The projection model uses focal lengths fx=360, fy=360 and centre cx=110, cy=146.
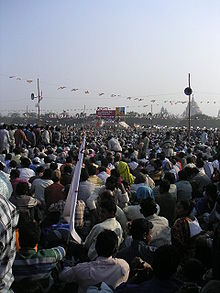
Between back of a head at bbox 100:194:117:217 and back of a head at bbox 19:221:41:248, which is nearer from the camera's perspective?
back of a head at bbox 19:221:41:248

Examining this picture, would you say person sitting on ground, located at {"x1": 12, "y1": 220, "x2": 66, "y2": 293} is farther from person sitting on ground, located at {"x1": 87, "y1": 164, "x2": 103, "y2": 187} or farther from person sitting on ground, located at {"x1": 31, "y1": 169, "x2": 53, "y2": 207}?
person sitting on ground, located at {"x1": 87, "y1": 164, "x2": 103, "y2": 187}

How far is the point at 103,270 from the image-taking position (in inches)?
130

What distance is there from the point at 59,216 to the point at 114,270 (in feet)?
6.49

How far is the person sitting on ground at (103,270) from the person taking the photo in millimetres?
3285

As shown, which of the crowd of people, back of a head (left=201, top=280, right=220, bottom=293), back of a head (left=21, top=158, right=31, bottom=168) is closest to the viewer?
back of a head (left=201, top=280, right=220, bottom=293)

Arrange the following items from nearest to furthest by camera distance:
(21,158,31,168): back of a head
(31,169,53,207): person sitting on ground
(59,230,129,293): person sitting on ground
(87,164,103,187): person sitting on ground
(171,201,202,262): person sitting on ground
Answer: (59,230,129,293): person sitting on ground < (171,201,202,262): person sitting on ground < (31,169,53,207): person sitting on ground < (87,164,103,187): person sitting on ground < (21,158,31,168): back of a head

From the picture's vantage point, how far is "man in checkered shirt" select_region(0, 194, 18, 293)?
6.86 ft

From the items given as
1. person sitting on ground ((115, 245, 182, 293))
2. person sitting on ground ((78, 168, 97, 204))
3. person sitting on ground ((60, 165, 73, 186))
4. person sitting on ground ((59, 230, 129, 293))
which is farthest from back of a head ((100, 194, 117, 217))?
person sitting on ground ((60, 165, 73, 186))

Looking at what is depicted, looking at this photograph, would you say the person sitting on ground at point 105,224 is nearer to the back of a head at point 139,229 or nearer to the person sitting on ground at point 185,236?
the back of a head at point 139,229

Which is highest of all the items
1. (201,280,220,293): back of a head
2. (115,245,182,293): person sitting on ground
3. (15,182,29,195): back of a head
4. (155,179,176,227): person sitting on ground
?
(201,280,220,293): back of a head

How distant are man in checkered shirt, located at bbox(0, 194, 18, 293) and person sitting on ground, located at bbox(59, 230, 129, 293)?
1113 mm

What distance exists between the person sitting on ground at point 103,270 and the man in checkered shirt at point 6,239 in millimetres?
1113

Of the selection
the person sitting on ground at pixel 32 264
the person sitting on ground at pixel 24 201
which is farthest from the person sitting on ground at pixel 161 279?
the person sitting on ground at pixel 24 201

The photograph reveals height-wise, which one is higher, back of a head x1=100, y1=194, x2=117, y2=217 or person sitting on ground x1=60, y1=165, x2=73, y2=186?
back of a head x1=100, y1=194, x2=117, y2=217
